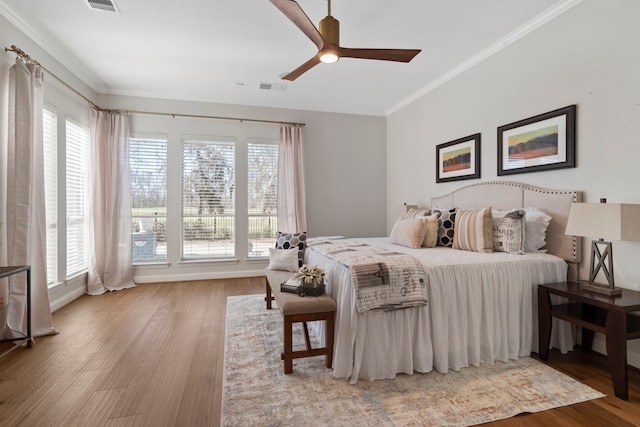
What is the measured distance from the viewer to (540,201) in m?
2.98

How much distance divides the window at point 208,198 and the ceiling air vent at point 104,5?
2.39 m

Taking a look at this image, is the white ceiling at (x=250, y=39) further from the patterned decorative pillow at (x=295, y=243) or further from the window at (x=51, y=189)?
the patterned decorative pillow at (x=295, y=243)

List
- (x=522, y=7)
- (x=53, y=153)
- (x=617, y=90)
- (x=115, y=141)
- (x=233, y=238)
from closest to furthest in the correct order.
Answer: (x=617, y=90) < (x=522, y=7) < (x=53, y=153) < (x=115, y=141) < (x=233, y=238)

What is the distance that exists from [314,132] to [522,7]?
3.43 meters

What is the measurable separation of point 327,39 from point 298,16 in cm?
35

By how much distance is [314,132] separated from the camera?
5.65 metres

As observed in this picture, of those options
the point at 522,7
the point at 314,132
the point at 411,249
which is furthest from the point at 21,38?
the point at 522,7

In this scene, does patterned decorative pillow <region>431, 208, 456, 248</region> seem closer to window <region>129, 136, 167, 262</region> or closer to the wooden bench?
the wooden bench

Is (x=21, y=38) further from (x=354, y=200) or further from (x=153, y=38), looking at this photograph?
(x=354, y=200)

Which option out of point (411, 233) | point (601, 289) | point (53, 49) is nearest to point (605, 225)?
point (601, 289)

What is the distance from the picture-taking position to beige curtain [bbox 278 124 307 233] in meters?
5.37

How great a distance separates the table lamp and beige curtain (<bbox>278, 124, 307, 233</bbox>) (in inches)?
147

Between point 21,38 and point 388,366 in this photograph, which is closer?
point 388,366

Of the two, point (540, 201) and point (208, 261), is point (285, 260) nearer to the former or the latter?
point (208, 261)
